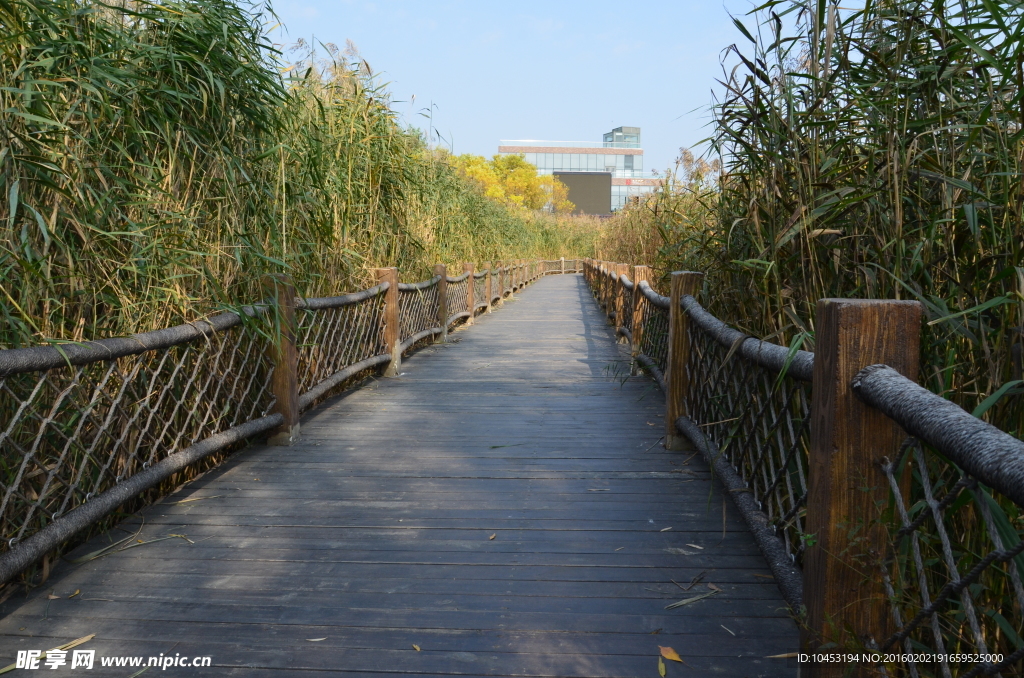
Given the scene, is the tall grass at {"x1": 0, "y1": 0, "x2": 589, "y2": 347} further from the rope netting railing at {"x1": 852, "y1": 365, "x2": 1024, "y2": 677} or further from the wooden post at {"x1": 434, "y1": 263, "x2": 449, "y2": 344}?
the wooden post at {"x1": 434, "y1": 263, "x2": 449, "y2": 344}

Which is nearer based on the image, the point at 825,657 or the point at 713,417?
the point at 825,657

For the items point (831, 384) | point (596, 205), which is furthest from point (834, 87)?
point (596, 205)

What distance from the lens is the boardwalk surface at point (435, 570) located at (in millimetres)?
2104

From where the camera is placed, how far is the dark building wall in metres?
65.3

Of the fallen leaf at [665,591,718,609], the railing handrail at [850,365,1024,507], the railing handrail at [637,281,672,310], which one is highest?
the railing handrail at [637,281,672,310]

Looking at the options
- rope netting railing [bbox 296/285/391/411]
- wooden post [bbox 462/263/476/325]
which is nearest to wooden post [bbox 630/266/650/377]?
rope netting railing [bbox 296/285/391/411]

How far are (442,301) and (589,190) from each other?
191 ft

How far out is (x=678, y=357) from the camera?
4.02 meters

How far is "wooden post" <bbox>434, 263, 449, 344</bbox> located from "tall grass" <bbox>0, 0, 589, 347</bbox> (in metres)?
3.85

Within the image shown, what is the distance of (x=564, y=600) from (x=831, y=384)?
3.67 feet

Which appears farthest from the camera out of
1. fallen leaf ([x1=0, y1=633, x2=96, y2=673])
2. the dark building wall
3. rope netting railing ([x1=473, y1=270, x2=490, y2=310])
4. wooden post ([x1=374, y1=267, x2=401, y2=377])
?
the dark building wall

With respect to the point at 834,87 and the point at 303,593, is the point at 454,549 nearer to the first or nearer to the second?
the point at 303,593

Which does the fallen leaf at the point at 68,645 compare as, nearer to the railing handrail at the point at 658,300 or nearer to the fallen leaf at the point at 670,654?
the fallen leaf at the point at 670,654

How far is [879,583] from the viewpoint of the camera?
1.66 meters
